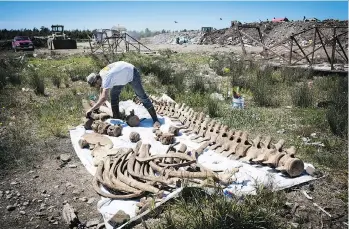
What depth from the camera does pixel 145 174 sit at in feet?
12.6

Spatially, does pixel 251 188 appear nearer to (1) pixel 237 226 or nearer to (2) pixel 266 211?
(2) pixel 266 211

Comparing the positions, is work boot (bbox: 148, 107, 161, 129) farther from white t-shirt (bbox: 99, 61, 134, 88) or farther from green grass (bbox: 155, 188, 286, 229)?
green grass (bbox: 155, 188, 286, 229)

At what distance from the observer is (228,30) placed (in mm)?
37906

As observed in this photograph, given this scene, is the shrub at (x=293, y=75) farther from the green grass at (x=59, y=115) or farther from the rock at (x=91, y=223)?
the rock at (x=91, y=223)

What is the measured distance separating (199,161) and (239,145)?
651 mm

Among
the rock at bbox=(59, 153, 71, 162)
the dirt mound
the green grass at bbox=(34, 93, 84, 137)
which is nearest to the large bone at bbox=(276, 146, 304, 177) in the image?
the rock at bbox=(59, 153, 71, 162)

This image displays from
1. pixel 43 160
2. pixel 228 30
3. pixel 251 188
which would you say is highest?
pixel 228 30

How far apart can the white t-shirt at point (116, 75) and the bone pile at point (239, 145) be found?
1367 millimetres

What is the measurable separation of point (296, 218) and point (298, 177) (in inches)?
31.4

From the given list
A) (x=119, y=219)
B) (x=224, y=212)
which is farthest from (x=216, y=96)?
(x=119, y=219)

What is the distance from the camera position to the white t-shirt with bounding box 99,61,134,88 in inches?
226

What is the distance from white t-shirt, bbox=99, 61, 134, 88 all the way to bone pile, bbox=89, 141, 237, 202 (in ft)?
5.84

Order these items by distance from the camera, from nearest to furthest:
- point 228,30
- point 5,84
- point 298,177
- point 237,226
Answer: point 237,226 → point 298,177 → point 5,84 → point 228,30

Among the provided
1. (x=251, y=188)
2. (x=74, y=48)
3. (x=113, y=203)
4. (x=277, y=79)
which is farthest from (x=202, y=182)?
(x=74, y=48)
